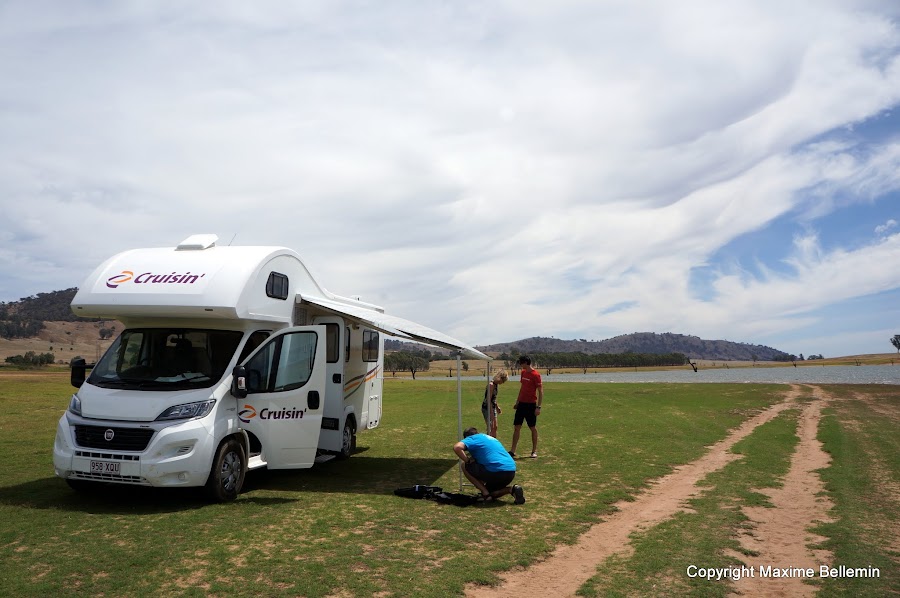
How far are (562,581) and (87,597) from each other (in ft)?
13.6

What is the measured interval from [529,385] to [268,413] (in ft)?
17.6

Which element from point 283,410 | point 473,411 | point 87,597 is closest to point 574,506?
point 283,410

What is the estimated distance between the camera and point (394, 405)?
28.2 metres

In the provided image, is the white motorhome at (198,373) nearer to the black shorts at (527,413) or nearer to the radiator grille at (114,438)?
the radiator grille at (114,438)

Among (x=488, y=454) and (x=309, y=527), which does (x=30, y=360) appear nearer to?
(x=309, y=527)

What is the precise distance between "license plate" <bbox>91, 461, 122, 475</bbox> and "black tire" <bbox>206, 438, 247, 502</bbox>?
1.12 meters

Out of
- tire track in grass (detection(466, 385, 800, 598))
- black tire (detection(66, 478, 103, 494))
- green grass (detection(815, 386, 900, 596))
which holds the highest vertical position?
black tire (detection(66, 478, 103, 494))

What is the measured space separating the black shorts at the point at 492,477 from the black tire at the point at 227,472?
3373 millimetres

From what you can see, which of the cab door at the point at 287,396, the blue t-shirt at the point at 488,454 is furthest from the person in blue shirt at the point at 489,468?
the cab door at the point at 287,396

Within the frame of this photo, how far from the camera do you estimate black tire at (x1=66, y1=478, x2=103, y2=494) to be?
8.79 meters

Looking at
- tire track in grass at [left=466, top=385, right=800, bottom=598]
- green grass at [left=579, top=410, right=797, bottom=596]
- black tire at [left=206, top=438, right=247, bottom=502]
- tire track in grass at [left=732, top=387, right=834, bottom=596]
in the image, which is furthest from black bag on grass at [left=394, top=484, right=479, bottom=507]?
tire track in grass at [left=732, top=387, right=834, bottom=596]

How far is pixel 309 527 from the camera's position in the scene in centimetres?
759

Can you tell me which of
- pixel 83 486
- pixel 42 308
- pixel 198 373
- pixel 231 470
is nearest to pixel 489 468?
pixel 231 470

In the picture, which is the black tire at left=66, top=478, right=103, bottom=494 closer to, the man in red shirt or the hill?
the man in red shirt
